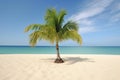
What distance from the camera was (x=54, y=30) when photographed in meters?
8.38

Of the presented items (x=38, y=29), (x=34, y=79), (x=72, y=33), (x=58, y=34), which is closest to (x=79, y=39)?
(x=72, y=33)

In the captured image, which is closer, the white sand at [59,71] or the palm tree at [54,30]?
the white sand at [59,71]

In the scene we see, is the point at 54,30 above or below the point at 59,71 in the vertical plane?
above

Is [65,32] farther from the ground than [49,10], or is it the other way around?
[49,10]

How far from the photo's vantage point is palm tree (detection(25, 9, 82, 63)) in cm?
826

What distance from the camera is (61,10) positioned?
8.99 meters

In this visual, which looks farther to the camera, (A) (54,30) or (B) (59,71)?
(A) (54,30)

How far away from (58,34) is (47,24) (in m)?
1.21

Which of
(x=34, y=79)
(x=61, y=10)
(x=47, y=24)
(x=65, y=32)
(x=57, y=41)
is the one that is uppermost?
(x=61, y=10)

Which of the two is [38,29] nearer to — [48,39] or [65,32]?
[48,39]

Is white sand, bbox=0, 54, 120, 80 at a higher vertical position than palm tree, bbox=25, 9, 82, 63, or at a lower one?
lower

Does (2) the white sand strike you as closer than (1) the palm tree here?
Yes

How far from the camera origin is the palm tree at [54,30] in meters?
8.26

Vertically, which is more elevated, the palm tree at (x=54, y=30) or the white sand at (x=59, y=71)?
the palm tree at (x=54, y=30)
